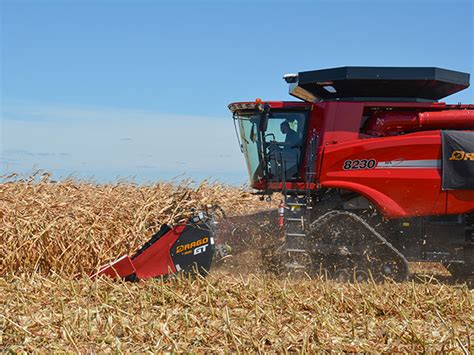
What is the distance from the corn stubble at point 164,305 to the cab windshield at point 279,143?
97 cm

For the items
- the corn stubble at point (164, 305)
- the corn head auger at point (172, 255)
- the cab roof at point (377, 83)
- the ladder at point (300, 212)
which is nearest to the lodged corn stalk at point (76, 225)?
the corn stubble at point (164, 305)

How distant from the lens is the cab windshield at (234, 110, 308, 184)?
7348 millimetres

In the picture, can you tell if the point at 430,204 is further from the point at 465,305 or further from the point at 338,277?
the point at 465,305

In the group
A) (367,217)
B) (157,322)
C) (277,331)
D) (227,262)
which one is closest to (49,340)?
(157,322)

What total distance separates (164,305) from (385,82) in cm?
389

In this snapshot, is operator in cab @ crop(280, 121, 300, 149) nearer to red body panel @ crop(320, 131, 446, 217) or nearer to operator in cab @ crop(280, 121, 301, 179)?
operator in cab @ crop(280, 121, 301, 179)

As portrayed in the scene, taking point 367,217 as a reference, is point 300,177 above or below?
above

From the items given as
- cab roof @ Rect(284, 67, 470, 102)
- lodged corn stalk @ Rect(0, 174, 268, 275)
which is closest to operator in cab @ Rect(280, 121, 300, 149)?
cab roof @ Rect(284, 67, 470, 102)

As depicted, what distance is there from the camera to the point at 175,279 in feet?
19.9

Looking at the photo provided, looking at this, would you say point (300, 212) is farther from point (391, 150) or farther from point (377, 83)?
point (377, 83)

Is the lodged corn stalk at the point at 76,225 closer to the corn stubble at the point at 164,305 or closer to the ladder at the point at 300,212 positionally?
the corn stubble at the point at 164,305

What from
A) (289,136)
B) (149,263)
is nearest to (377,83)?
(289,136)

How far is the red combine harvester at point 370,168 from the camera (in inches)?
267

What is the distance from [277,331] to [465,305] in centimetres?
175
